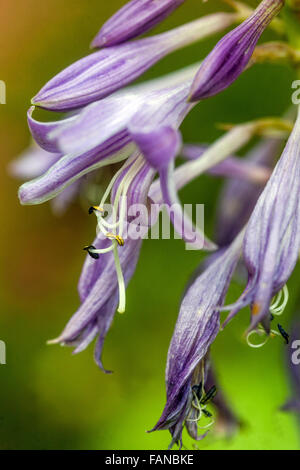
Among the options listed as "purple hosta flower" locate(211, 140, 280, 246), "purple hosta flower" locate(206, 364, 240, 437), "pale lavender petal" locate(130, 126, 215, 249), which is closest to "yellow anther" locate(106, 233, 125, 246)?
"pale lavender petal" locate(130, 126, 215, 249)

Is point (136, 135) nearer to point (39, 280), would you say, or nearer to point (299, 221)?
point (299, 221)

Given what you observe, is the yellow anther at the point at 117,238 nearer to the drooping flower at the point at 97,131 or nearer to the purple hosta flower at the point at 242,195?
the drooping flower at the point at 97,131

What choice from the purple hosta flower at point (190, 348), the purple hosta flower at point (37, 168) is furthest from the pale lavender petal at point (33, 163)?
the purple hosta flower at point (190, 348)

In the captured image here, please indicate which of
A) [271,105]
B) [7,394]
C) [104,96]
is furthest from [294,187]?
[271,105]

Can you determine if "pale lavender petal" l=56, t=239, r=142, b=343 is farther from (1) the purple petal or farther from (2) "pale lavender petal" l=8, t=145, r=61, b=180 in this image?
(2) "pale lavender petal" l=8, t=145, r=61, b=180

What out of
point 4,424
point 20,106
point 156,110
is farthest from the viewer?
point 20,106

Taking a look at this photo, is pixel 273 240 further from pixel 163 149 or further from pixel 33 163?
pixel 33 163

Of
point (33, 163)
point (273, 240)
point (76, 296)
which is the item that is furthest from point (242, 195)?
point (76, 296)
